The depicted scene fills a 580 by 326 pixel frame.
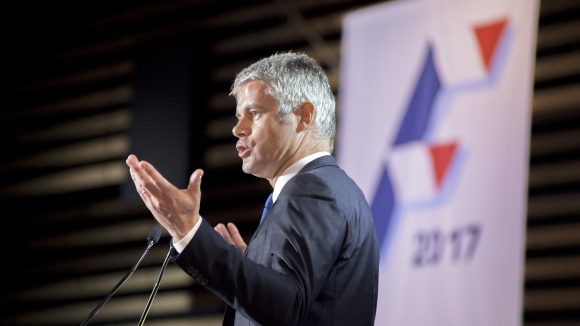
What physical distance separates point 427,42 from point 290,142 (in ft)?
8.20

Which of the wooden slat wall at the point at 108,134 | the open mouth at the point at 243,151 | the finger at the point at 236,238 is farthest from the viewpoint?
the wooden slat wall at the point at 108,134

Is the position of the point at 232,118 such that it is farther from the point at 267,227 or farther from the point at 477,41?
the point at 267,227

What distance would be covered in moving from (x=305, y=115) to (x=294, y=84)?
Answer: 9 cm

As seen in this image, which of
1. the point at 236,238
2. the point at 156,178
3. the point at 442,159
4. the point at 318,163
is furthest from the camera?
the point at 442,159

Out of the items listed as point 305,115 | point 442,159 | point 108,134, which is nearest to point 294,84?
point 305,115

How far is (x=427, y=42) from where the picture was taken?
4.87 m

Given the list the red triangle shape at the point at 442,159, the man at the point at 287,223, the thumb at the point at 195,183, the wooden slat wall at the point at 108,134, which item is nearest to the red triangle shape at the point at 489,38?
the red triangle shape at the point at 442,159

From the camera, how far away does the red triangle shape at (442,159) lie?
4.53m

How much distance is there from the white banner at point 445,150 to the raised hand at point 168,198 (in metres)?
2.40

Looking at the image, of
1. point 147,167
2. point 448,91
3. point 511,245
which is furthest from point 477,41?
point 147,167

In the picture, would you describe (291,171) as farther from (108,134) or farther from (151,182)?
(108,134)

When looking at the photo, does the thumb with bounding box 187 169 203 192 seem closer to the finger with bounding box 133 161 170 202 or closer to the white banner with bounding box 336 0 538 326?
the finger with bounding box 133 161 170 202

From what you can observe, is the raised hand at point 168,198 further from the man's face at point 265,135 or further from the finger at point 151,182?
the man's face at point 265,135

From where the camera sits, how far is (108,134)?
24.3ft
